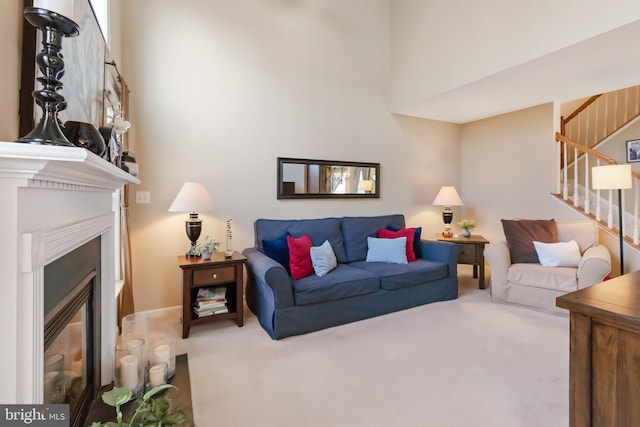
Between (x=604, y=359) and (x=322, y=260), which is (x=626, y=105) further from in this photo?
(x=604, y=359)

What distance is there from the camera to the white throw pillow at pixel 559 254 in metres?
3.04

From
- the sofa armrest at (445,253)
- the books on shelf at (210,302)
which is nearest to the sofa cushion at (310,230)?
the books on shelf at (210,302)

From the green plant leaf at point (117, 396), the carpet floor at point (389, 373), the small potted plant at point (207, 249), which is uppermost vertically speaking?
the small potted plant at point (207, 249)

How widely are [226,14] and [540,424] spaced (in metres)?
4.16

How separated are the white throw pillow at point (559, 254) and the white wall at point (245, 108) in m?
1.75

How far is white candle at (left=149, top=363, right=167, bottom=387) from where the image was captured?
1.55 metres

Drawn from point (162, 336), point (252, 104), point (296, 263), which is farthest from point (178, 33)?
point (162, 336)

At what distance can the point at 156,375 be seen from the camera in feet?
5.09

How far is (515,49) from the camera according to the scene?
2840mm

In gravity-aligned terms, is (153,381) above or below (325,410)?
above

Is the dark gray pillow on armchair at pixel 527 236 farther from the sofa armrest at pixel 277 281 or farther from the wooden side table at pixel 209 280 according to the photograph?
the wooden side table at pixel 209 280

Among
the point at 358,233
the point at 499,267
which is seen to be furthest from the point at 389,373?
the point at 499,267

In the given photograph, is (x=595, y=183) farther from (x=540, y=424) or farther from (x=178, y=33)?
(x=178, y=33)

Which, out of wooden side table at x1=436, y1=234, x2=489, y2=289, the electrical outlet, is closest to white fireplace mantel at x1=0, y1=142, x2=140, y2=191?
the electrical outlet
